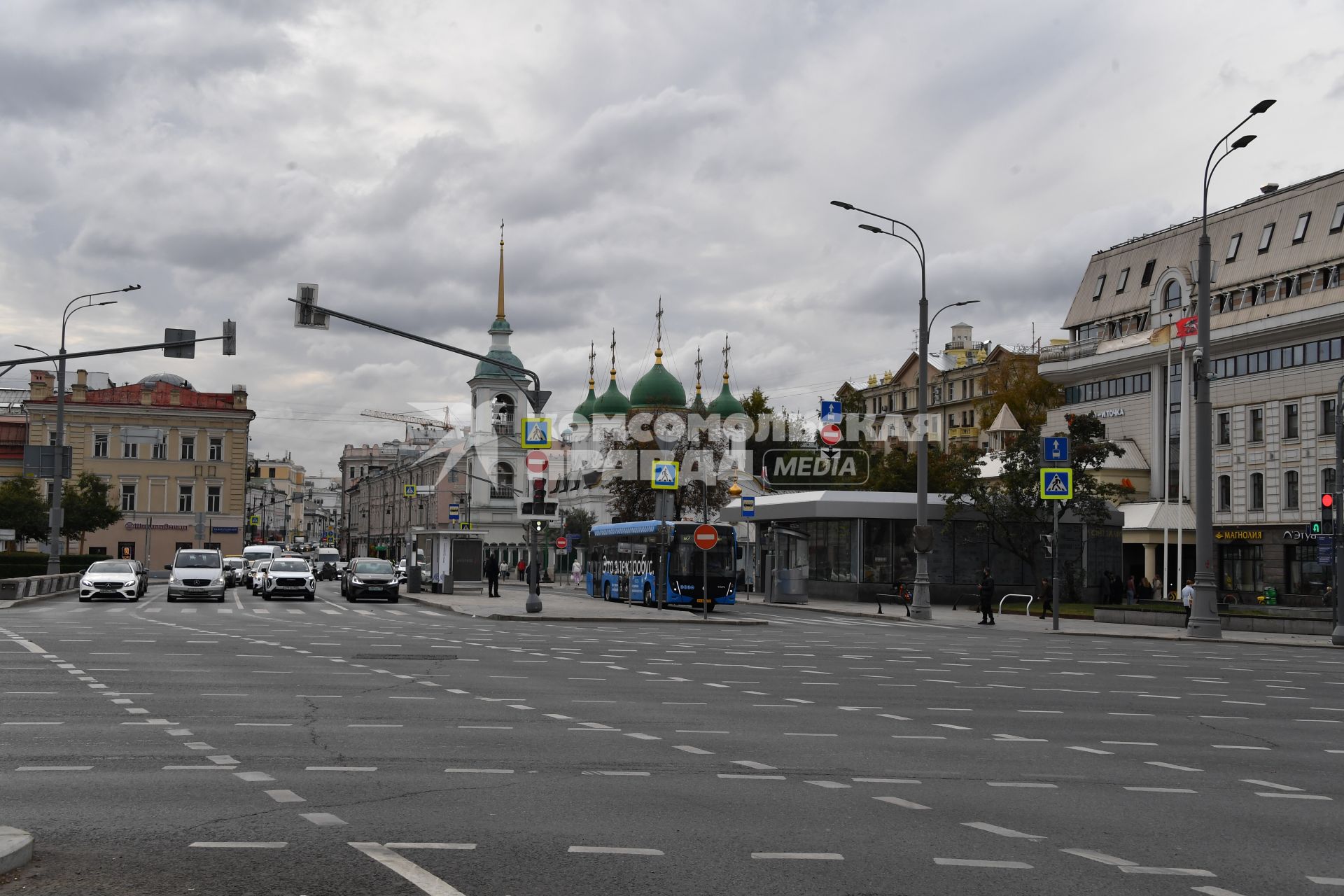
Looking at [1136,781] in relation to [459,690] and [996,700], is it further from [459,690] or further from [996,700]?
[459,690]

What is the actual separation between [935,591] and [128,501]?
59595 mm

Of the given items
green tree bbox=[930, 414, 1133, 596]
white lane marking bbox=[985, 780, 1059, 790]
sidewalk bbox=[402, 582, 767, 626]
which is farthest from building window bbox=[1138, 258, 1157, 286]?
white lane marking bbox=[985, 780, 1059, 790]

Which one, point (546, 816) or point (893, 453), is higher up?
point (893, 453)

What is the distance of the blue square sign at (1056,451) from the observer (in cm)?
3881

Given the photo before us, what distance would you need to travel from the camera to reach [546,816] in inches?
343


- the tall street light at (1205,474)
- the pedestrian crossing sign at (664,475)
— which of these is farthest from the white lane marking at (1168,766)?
the pedestrian crossing sign at (664,475)

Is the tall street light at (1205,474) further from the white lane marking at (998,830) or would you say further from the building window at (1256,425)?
the building window at (1256,425)

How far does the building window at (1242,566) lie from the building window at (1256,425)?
16.2 ft

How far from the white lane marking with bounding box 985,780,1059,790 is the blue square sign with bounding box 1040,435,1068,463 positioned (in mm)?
29397

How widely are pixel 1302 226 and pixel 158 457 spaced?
233ft

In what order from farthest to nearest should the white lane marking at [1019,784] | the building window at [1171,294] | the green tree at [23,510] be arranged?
the green tree at [23,510] < the building window at [1171,294] < the white lane marking at [1019,784]

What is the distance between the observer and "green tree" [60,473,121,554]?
7494 centimetres

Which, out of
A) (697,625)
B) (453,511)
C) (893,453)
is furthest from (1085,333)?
(697,625)

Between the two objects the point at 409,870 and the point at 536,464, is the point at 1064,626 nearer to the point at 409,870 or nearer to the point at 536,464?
the point at 536,464
